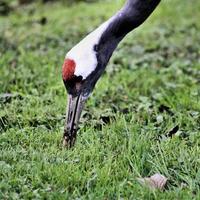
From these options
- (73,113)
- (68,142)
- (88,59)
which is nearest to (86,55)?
(88,59)

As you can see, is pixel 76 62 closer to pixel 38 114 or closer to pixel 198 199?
pixel 38 114

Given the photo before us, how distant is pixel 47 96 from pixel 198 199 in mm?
2552

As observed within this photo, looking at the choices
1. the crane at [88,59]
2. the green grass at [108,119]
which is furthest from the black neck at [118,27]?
the green grass at [108,119]

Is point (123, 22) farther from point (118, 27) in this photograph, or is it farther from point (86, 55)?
point (86, 55)

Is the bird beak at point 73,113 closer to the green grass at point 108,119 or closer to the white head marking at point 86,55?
the green grass at point 108,119

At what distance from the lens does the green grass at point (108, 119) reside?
3869 mm

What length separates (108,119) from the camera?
5.16m

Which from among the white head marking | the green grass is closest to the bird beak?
the green grass

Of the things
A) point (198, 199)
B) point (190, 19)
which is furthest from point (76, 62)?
point (190, 19)

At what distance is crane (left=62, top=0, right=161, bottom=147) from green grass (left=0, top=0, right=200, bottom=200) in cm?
18

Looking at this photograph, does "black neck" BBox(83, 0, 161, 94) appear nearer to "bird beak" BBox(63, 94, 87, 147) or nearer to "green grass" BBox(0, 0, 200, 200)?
"bird beak" BBox(63, 94, 87, 147)

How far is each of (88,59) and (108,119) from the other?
687mm

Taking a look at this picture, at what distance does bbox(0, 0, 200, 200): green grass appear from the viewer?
12.7 feet

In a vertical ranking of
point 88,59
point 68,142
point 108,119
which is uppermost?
point 88,59
